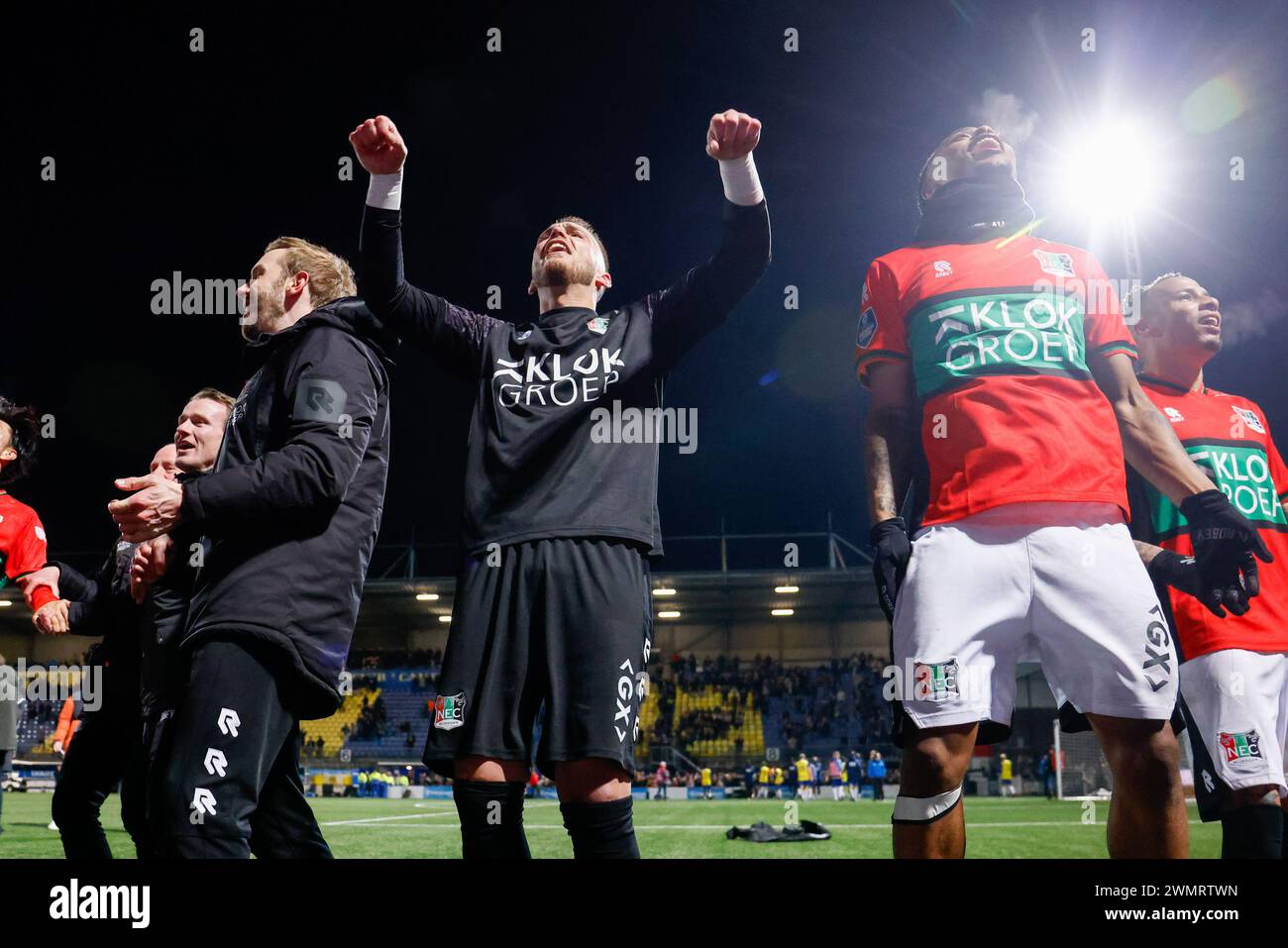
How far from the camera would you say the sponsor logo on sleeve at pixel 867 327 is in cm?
344

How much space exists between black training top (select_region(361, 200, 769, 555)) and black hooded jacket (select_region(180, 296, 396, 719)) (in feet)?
1.13

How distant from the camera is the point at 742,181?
292cm

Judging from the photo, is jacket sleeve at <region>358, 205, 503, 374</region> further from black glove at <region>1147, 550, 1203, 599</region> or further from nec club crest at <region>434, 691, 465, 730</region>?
black glove at <region>1147, 550, 1203, 599</region>

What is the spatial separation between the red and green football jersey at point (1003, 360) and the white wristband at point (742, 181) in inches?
32.0

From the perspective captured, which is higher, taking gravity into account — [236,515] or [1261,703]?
[236,515]

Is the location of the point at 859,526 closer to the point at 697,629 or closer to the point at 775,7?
the point at 697,629

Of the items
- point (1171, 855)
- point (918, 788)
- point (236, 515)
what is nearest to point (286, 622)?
point (236, 515)

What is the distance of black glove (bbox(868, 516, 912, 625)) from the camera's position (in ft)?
9.82

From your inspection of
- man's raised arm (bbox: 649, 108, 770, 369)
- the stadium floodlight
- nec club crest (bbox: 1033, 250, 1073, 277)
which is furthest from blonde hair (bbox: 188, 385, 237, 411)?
the stadium floodlight

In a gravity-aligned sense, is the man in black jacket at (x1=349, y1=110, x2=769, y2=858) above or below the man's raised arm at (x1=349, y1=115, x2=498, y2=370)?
below

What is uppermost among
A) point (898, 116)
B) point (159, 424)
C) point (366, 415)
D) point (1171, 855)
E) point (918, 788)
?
point (898, 116)

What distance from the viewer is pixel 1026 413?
3076 millimetres

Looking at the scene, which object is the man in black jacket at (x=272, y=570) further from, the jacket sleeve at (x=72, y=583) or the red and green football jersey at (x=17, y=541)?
the red and green football jersey at (x=17, y=541)
